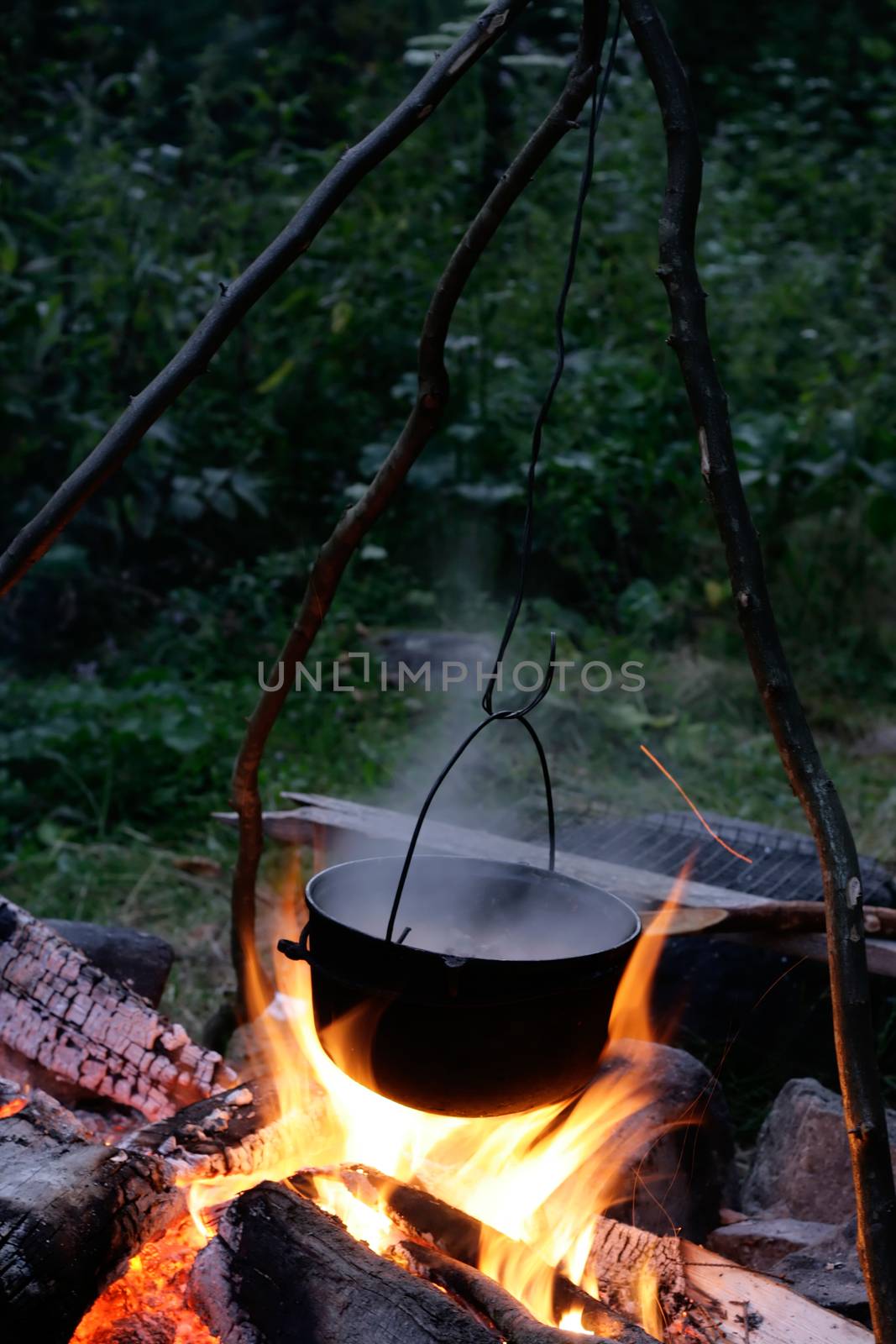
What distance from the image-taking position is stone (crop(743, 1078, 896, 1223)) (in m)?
2.19

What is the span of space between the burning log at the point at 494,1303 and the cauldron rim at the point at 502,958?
0.42 metres

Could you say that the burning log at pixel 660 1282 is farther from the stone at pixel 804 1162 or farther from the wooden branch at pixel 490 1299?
the stone at pixel 804 1162

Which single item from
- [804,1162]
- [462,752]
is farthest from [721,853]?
[462,752]

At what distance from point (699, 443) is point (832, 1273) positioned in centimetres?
133

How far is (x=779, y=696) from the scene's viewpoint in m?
1.39

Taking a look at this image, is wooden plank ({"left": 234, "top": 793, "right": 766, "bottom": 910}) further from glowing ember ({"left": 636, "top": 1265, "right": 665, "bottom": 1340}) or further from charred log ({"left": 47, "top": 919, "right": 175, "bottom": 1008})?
glowing ember ({"left": 636, "top": 1265, "right": 665, "bottom": 1340})

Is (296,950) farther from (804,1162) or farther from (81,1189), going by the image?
(804,1162)

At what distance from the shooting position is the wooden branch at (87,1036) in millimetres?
2176

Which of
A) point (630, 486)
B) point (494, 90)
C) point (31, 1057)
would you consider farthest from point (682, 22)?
point (31, 1057)

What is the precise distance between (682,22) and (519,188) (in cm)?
1046

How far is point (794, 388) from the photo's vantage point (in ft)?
22.5

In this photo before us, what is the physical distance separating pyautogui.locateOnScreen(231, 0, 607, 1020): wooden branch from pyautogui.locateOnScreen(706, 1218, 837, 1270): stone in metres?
1.07

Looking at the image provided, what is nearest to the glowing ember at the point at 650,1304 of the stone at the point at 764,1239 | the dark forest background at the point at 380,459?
the stone at the point at 764,1239

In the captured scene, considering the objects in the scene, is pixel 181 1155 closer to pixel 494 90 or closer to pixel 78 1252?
pixel 78 1252
